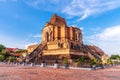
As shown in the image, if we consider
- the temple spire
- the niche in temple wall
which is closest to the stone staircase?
the niche in temple wall

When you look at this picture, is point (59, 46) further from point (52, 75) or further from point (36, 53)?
point (52, 75)

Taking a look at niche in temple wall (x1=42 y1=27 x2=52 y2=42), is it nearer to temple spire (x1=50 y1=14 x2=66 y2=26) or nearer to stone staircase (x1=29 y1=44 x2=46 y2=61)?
temple spire (x1=50 y1=14 x2=66 y2=26)

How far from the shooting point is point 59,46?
148ft

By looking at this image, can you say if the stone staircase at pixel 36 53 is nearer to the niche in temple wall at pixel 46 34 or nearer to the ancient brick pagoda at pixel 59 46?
the ancient brick pagoda at pixel 59 46

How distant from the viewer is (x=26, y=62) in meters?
40.6

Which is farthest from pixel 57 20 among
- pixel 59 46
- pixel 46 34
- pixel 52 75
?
pixel 52 75

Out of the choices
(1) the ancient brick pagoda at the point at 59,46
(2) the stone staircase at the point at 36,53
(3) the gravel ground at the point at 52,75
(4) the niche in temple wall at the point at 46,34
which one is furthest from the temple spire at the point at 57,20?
(3) the gravel ground at the point at 52,75

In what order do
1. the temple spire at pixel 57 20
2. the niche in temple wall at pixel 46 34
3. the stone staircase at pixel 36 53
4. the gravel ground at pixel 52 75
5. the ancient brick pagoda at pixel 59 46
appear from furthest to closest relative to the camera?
the temple spire at pixel 57 20
the niche in temple wall at pixel 46 34
the stone staircase at pixel 36 53
the ancient brick pagoda at pixel 59 46
the gravel ground at pixel 52 75

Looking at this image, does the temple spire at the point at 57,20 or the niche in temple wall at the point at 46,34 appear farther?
the temple spire at the point at 57,20

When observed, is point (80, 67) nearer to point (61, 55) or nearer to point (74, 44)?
point (61, 55)

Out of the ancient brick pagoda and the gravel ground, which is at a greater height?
the ancient brick pagoda

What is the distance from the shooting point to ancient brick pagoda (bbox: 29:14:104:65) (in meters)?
40.8

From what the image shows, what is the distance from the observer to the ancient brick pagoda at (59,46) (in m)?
40.8

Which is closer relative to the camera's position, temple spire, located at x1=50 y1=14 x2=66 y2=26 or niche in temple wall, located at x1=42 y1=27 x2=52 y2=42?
niche in temple wall, located at x1=42 y1=27 x2=52 y2=42
